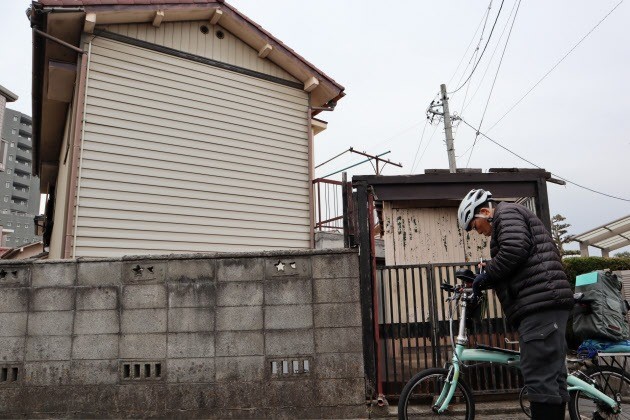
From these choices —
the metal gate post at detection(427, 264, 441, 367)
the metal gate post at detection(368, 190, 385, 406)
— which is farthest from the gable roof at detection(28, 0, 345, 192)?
the metal gate post at detection(427, 264, 441, 367)

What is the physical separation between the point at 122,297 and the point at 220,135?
169 inches

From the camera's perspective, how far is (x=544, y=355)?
295 cm

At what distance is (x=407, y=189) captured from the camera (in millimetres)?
5504

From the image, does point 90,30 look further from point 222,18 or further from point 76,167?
point 222,18

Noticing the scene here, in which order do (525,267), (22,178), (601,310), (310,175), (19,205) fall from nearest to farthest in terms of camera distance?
(525,267), (601,310), (310,175), (19,205), (22,178)

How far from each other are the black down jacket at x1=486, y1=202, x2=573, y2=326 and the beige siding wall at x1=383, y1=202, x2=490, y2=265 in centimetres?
358

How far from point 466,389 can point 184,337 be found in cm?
268

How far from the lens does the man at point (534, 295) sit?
2.92 metres

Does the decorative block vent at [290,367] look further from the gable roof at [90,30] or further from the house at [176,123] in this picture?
the gable roof at [90,30]

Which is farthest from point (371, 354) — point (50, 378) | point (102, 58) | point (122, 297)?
point (102, 58)

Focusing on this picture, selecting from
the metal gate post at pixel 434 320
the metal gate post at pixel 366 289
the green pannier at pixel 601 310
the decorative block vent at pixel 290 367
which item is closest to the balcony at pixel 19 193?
the decorative block vent at pixel 290 367

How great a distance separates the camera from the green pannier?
3.87 metres

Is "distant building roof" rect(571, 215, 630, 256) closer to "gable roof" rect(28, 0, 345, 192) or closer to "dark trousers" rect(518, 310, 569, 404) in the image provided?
"gable roof" rect(28, 0, 345, 192)

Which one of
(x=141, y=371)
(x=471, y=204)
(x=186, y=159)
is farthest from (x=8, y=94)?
(x=471, y=204)
